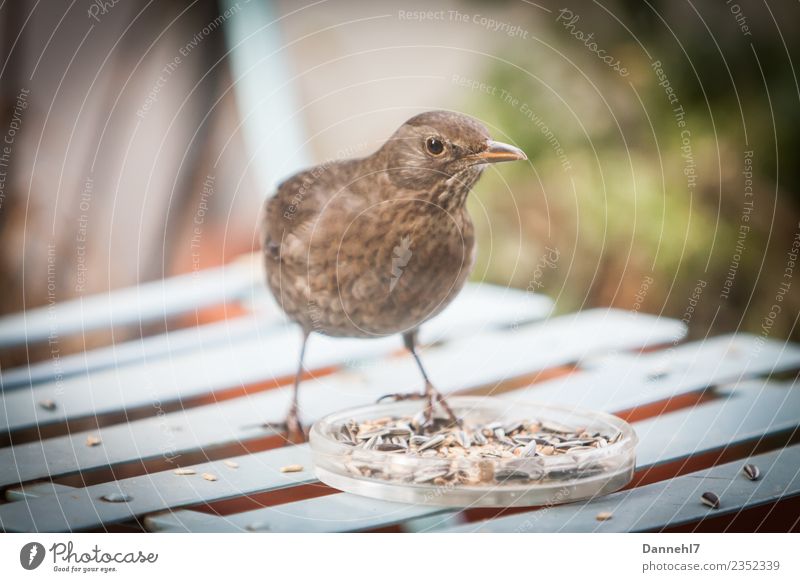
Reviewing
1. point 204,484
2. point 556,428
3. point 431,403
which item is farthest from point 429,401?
point 204,484

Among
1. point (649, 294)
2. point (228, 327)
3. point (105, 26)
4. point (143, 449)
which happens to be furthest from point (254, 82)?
point (649, 294)

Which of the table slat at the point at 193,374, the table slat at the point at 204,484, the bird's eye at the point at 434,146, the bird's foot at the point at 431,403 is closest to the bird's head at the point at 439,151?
the bird's eye at the point at 434,146

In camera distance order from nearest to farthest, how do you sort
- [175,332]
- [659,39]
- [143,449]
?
[143,449]
[659,39]
[175,332]

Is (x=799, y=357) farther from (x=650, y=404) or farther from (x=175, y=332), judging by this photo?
(x=175, y=332)

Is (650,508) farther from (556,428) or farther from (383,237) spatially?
(383,237)

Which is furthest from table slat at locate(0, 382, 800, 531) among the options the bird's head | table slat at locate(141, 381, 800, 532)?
the bird's head
